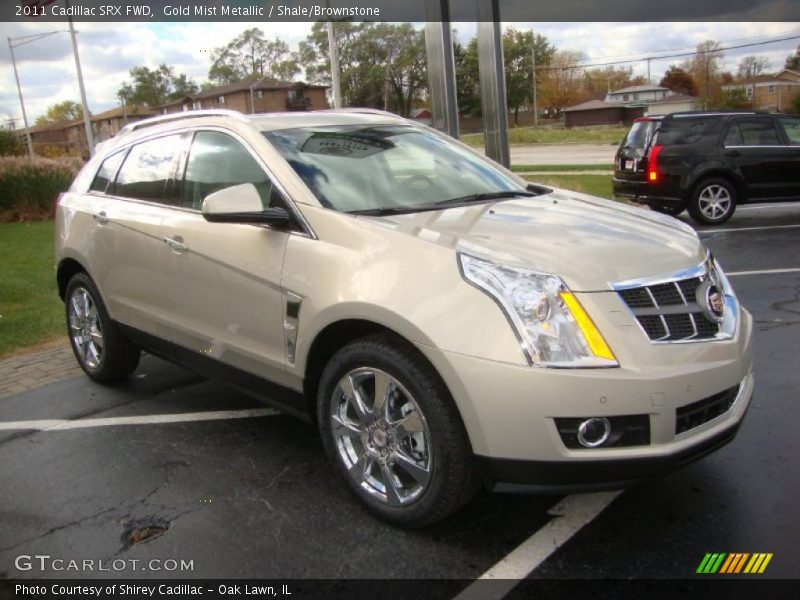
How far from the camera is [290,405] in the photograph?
142 inches

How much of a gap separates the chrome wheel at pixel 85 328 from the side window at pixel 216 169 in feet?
4.91

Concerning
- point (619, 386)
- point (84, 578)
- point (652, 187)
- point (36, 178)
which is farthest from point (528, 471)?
point (36, 178)

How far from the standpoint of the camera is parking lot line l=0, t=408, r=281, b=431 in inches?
181

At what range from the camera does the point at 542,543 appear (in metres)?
2.98

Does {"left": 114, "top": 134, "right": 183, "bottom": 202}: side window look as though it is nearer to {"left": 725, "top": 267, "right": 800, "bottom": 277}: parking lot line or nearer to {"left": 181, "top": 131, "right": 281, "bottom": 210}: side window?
{"left": 181, "top": 131, "right": 281, "bottom": 210}: side window

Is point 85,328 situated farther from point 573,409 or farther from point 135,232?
point 573,409

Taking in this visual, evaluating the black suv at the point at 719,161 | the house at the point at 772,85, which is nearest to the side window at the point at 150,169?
the black suv at the point at 719,161

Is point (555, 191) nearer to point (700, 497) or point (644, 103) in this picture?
point (700, 497)

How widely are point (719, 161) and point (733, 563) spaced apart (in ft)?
34.1

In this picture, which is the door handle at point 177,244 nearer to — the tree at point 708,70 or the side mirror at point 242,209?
the side mirror at point 242,209

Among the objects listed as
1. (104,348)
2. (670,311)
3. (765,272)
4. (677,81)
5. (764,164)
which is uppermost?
(677,81)

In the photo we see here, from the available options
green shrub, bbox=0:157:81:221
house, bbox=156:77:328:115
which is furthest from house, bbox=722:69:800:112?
green shrub, bbox=0:157:81:221

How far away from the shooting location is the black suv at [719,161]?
11836mm

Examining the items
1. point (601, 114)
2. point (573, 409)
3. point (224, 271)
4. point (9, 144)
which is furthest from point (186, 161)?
point (601, 114)
